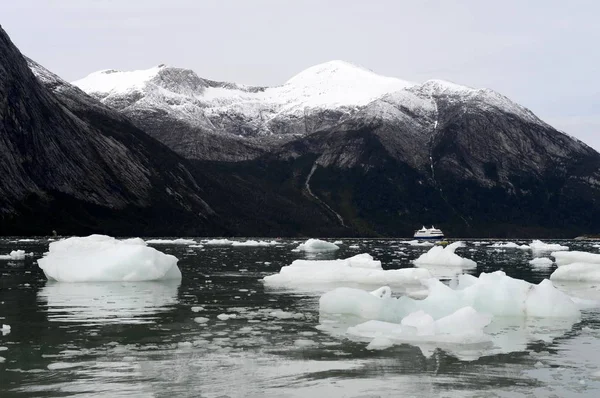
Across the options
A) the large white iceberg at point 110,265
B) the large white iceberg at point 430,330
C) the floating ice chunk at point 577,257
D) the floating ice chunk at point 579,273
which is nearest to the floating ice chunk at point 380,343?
the large white iceberg at point 430,330

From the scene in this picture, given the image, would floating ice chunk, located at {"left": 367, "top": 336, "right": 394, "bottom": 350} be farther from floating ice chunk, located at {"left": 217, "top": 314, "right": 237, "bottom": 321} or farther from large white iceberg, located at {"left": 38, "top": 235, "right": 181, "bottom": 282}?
large white iceberg, located at {"left": 38, "top": 235, "right": 181, "bottom": 282}

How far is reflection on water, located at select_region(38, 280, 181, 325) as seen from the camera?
76.6 feet

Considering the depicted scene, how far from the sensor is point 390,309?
74.2 ft

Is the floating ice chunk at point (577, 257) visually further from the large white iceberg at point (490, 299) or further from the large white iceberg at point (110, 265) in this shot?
the large white iceberg at point (110, 265)

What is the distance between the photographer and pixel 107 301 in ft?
92.6

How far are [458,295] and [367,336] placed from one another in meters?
6.25

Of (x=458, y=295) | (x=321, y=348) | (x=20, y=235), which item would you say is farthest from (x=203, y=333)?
(x=20, y=235)

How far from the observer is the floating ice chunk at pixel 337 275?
38312 millimetres

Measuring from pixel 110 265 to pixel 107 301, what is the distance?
399 inches

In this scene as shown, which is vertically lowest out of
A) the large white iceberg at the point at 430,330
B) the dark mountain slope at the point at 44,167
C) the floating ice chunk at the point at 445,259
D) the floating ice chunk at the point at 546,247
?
the floating ice chunk at the point at 546,247

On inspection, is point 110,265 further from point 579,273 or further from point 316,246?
point 316,246

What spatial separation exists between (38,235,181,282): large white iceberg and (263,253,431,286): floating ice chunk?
6196 millimetres

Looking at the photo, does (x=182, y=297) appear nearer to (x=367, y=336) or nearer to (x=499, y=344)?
(x=367, y=336)

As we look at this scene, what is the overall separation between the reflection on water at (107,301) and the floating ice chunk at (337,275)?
6.02 m
